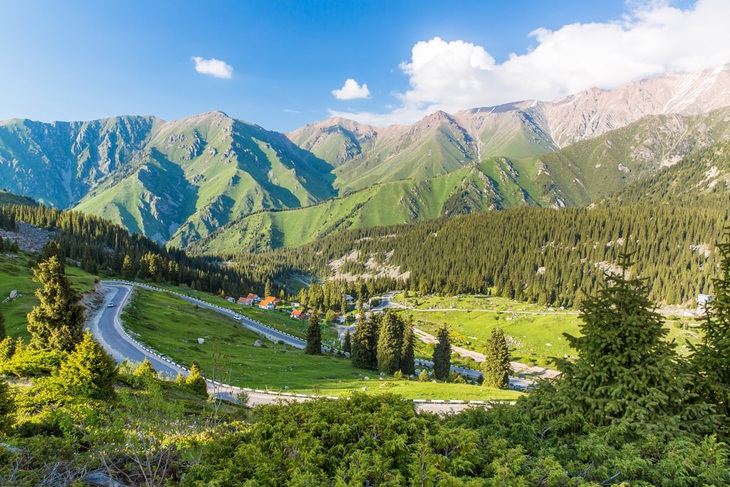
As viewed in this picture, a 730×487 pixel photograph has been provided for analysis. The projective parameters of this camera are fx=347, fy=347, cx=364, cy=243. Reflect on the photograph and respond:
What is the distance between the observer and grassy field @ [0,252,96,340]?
49.8 m

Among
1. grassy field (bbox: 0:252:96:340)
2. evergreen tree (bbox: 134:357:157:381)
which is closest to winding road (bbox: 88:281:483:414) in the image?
evergreen tree (bbox: 134:357:157:381)

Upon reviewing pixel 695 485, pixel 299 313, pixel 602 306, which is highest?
pixel 602 306

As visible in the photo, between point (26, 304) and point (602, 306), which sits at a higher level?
point (602, 306)

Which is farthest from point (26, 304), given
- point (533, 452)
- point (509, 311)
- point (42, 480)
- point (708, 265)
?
point (708, 265)

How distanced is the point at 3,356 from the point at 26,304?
4724cm

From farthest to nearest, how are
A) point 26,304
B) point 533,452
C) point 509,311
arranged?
point 509,311 < point 26,304 < point 533,452

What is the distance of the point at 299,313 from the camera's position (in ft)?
502

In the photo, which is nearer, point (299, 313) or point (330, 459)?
point (330, 459)

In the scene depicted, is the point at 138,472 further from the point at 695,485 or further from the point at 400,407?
the point at 695,485

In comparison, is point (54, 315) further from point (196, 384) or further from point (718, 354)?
point (718, 354)

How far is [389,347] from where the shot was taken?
225 ft

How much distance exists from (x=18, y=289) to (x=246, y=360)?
46.5m

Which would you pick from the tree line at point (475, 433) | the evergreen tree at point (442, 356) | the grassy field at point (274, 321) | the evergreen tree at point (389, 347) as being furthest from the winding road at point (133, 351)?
the evergreen tree at point (442, 356)

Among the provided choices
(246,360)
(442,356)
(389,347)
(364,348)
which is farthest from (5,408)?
(442,356)
